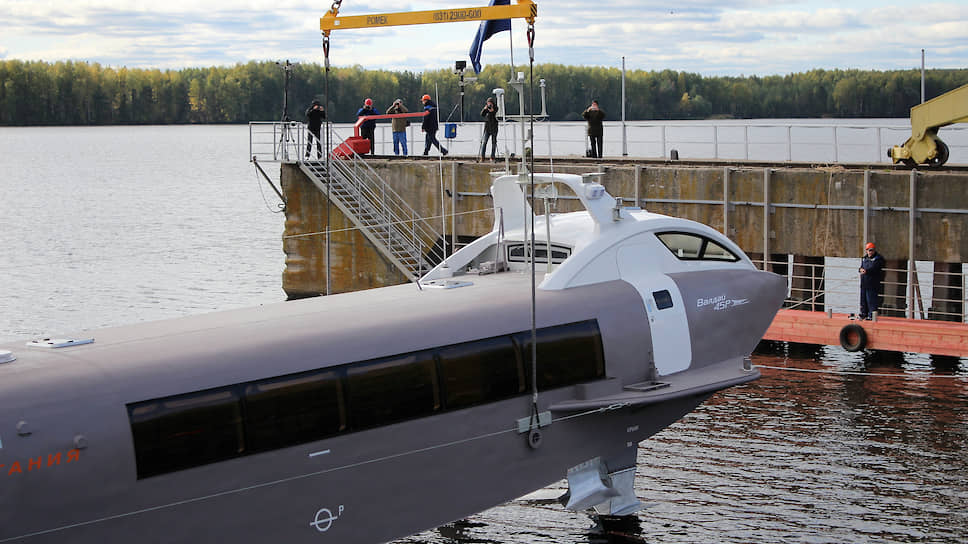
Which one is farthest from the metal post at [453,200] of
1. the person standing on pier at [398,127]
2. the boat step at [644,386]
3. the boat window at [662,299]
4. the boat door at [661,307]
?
the boat step at [644,386]

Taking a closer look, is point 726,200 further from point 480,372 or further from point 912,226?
point 480,372

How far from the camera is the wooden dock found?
24109 mm

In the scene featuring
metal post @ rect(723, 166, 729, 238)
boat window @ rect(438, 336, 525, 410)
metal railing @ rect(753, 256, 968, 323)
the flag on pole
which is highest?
the flag on pole

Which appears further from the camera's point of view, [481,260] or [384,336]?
[481,260]

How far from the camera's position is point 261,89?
163 meters

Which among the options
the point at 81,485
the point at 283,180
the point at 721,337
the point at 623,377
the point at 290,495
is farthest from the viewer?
the point at 283,180

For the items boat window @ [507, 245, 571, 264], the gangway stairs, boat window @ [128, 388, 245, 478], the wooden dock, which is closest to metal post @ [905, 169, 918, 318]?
the wooden dock

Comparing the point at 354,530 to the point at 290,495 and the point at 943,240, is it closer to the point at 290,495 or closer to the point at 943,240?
the point at 290,495

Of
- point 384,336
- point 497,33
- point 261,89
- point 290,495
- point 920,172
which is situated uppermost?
point 261,89

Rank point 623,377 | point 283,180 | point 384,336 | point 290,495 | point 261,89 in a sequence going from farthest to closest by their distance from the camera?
1. point 261,89
2. point 283,180
3. point 623,377
4. point 384,336
5. point 290,495

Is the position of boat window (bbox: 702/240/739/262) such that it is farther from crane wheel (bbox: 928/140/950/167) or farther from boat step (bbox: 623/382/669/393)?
crane wheel (bbox: 928/140/950/167)

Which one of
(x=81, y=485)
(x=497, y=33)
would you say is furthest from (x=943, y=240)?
(x=81, y=485)

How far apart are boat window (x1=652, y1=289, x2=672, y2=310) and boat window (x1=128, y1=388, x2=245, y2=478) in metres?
5.92

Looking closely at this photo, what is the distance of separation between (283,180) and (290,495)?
22.9m
